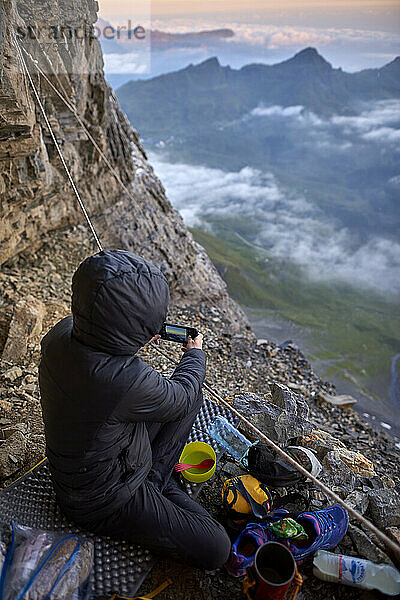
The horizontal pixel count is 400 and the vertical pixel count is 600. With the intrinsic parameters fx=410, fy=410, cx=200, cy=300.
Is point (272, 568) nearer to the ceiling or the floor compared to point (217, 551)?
nearer to the floor

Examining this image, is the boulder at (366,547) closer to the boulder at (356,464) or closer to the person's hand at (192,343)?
the boulder at (356,464)

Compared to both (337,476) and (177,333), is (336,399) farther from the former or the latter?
(177,333)

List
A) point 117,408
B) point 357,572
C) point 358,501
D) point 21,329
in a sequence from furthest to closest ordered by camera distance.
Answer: point 21,329, point 358,501, point 357,572, point 117,408

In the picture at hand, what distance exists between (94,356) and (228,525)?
1953mm

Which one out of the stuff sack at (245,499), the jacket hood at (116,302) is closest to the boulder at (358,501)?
the stuff sack at (245,499)

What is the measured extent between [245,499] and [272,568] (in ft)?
1.93

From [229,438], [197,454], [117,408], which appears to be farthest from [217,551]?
[229,438]

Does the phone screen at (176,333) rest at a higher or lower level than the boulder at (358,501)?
higher

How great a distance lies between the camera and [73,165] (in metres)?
8.83

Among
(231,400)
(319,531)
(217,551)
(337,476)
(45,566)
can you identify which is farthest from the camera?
(231,400)

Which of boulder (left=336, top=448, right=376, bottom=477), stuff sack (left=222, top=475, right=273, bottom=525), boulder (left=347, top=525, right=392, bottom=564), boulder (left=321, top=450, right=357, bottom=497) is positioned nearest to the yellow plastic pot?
stuff sack (left=222, top=475, right=273, bottom=525)

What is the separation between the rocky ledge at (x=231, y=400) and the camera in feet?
10.6

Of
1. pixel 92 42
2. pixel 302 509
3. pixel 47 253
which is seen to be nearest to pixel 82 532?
pixel 302 509

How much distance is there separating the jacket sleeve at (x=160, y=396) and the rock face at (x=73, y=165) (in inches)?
156
